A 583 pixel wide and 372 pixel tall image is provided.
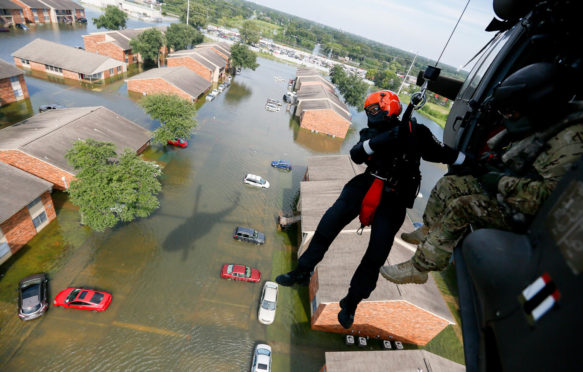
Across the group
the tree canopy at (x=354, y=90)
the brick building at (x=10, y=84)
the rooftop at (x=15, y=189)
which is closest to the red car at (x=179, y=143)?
the rooftop at (x=15, y=189)

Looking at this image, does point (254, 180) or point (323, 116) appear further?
point (323, 116)

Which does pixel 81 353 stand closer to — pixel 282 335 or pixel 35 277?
pixel 35 277

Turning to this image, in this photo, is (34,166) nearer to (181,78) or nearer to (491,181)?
(491,181)

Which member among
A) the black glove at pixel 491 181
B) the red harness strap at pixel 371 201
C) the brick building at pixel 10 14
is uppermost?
the black glove at pixel 491 181

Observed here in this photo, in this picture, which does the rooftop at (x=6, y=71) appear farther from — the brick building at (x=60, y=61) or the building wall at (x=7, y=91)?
the brick building at (x=60, y=61)

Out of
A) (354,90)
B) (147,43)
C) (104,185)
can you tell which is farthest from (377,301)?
(147,43)

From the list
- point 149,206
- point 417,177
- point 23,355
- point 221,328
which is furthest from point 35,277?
point 417,177
